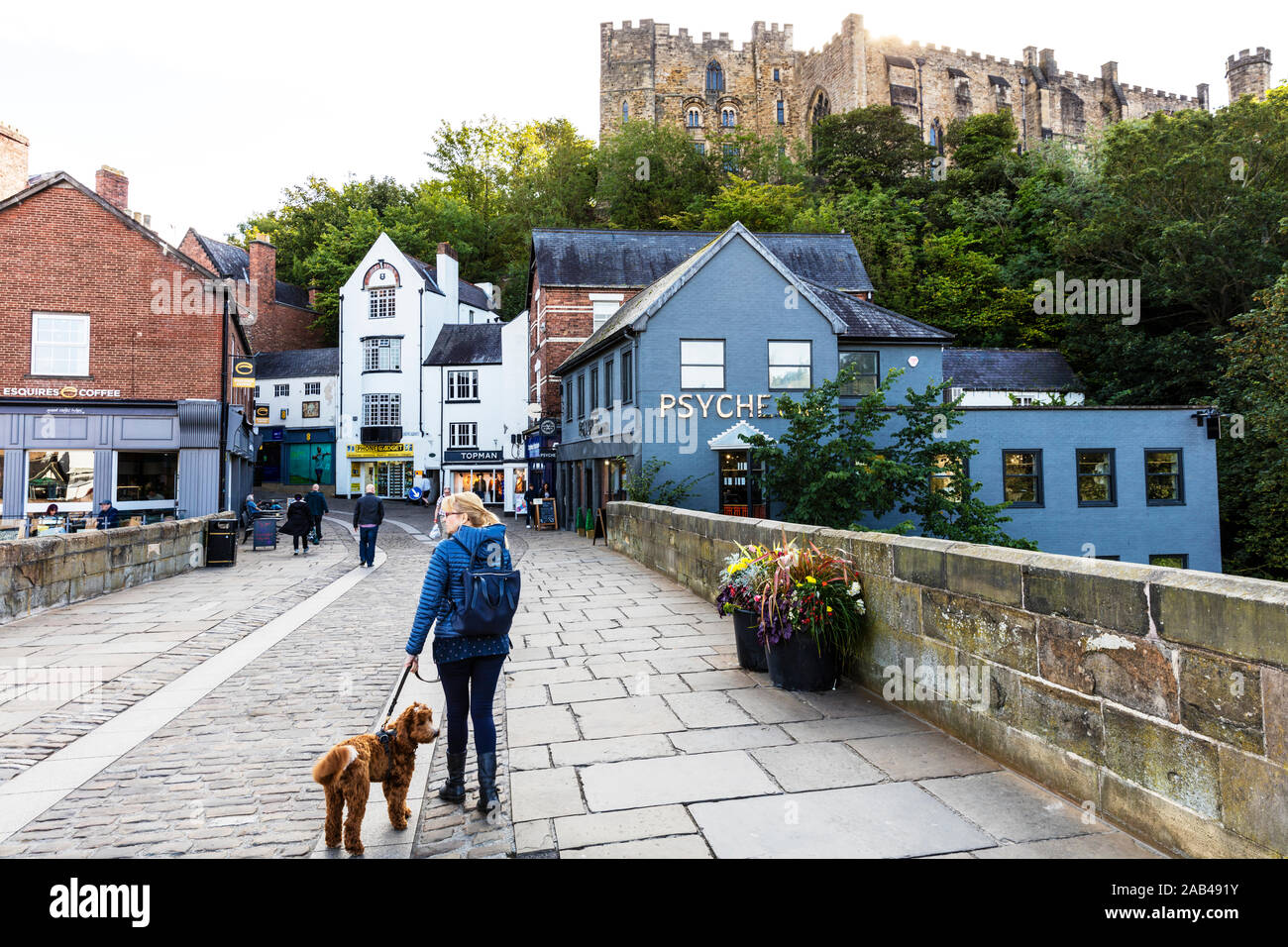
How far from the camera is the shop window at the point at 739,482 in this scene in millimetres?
22844

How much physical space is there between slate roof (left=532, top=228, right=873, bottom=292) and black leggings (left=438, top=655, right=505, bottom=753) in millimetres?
29783

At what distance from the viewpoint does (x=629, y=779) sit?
4398 mm

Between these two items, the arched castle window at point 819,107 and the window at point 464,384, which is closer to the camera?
the window at point 464,384

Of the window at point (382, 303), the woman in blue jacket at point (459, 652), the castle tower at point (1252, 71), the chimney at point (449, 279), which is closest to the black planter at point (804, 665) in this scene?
the woman in blue jacket at point (459, 652)

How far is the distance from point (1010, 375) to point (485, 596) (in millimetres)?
36783

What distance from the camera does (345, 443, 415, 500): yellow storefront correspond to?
43250mm

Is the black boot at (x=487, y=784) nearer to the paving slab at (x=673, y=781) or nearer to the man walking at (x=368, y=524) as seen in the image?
the paving slab at (x=673, y=781)

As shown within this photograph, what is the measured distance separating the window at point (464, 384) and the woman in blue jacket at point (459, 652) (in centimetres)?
4002

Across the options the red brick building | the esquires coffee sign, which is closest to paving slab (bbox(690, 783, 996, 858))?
the red brick building

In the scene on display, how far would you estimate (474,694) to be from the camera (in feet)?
14.1

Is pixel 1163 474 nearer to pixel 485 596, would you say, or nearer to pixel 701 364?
pixel 701 364

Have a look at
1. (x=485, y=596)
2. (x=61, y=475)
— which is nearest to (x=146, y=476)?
(x=61, y=475)

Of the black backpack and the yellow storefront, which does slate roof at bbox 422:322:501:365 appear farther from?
the black backpack
